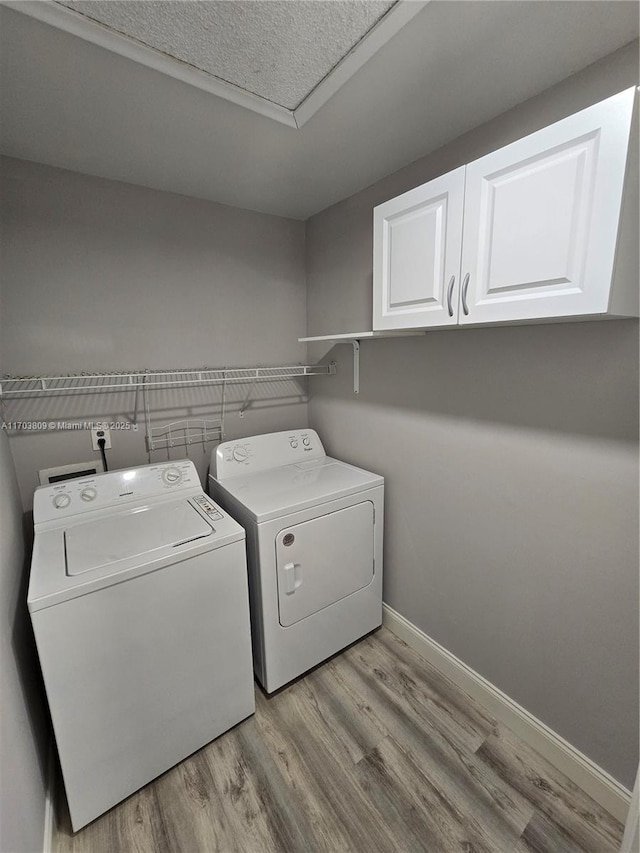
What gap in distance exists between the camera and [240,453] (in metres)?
2.03

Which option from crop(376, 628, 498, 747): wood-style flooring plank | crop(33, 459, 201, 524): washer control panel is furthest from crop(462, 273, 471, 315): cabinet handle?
crop(376, 628, 498, 747): wood-style flooring plank

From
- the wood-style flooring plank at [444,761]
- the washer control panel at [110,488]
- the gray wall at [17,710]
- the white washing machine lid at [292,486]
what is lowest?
the wood-style flooring plank at [444,761]

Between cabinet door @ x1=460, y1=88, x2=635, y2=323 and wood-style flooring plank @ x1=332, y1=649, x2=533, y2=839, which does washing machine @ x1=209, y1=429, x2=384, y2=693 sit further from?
cabinet door @ x1=460, y1=88, x2=635, y2=323

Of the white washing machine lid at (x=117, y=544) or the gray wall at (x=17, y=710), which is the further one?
the white washing machine lid at (x=117, y=544)

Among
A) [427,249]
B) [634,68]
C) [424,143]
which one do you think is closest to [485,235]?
[427,249]

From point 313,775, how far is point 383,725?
0.35m

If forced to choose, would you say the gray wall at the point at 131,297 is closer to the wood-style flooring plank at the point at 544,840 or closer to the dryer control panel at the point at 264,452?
the dryer control panel at the point at 264,452

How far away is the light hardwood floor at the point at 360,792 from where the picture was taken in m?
1.20

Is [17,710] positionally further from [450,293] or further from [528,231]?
[528,231]

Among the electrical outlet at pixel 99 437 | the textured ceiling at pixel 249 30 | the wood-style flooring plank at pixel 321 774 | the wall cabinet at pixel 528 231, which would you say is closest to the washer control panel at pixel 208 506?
the electrical outlet at pixel 99 437

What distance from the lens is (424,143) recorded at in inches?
60.3

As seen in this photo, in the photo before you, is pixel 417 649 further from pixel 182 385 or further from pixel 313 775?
pixel 182 385

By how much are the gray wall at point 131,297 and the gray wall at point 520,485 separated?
0.57m

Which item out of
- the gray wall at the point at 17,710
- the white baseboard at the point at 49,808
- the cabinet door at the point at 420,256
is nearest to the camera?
the gray wall at the point at 17,710
